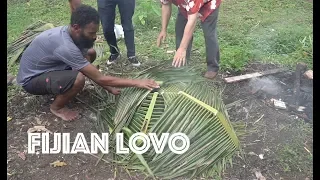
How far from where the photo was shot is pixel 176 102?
3016 millimetres

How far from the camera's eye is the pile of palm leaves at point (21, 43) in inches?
176

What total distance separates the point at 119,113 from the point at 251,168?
1231mm

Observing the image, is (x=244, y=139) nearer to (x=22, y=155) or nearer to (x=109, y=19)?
(x=22, y=155)

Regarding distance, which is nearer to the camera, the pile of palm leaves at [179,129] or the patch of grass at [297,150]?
the pile of palm leaves at [179,129]

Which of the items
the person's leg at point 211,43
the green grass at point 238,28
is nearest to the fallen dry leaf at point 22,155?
the green grass at point 238,28

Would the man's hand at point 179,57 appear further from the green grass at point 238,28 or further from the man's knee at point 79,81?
the green grass at point 238,28

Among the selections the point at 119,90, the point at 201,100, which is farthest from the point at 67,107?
the point at 201,100

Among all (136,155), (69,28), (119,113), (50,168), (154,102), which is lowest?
(50,168)

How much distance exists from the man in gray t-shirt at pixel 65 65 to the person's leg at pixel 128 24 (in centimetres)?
95

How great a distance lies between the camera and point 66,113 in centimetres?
355

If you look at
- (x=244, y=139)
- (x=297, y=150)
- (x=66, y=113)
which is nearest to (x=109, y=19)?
(x=66, y=113)

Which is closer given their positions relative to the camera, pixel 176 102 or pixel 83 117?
pixel 176 102
